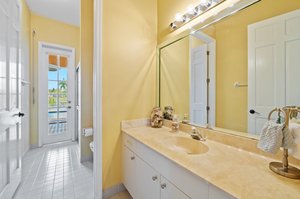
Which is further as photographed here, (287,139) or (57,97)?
(57,97)

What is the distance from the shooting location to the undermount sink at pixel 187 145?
3.93 ft

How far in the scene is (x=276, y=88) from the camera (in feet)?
3.01

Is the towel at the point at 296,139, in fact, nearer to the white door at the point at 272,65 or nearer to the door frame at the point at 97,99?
the white door at the point at 272,65

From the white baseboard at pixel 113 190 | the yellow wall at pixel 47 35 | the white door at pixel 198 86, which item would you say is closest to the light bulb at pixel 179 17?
the white door at pixel 198 86

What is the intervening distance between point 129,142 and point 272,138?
116cm

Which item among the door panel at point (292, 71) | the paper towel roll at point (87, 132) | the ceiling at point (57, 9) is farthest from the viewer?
the ceiling at point (57, 9)

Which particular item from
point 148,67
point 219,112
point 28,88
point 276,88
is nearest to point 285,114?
point 276,88

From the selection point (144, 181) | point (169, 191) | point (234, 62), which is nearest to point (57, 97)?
point (144, 181)

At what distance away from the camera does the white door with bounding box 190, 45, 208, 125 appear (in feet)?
4.63

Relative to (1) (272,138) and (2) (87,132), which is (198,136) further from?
(2) (87,132)

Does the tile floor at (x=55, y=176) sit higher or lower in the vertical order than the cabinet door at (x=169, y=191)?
lower

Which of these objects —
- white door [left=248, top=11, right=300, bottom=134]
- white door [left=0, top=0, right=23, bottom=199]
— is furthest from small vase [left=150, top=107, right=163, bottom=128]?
white door [left=0, top=0, right=23, bottom=199]

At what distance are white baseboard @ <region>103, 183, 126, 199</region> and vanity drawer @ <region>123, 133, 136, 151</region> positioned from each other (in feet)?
1.67

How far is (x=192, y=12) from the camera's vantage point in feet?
4.64
